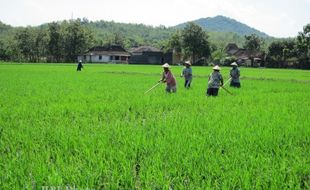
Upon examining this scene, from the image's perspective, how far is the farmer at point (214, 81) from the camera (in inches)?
448

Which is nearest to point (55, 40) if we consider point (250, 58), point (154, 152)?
point (250, 58)

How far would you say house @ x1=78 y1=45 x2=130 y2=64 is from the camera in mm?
73562

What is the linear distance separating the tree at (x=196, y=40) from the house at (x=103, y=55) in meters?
17.1

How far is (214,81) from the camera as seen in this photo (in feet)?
37.4

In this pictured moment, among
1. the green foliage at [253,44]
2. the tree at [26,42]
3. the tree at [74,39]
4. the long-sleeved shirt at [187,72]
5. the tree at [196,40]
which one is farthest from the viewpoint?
the green foliage at [253,44]

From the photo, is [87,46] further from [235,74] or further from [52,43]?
[235,74]

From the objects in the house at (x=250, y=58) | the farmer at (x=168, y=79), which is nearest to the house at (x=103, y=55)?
the house at (x=250, y=58)

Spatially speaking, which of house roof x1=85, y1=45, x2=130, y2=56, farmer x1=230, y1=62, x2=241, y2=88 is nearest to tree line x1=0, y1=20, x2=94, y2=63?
house roof x1=85, y1=45, x2=130, y2=56

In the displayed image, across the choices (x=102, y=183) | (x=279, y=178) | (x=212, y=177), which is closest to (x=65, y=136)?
(x=102, y=183)

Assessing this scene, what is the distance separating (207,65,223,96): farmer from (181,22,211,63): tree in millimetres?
50544

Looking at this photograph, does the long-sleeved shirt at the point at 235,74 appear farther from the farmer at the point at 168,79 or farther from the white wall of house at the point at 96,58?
the white wall of house at the point at 96,58

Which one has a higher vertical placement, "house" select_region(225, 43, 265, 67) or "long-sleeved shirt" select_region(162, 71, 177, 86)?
"house" select_region(225, 43, 265, 67)

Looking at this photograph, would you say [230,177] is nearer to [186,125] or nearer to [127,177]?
[127,177]

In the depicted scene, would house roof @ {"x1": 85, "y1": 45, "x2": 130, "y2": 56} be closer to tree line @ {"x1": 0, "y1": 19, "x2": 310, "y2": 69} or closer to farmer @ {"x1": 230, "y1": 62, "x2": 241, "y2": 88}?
tree line @ {"x1": 0, "y1": 19, "x2": 310, "y2": 69}
